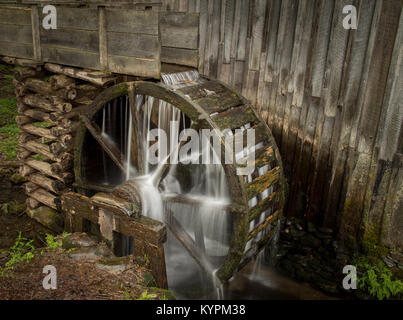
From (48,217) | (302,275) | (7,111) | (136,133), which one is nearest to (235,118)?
(136,133)

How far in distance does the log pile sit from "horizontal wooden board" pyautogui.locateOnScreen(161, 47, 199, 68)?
894 mm

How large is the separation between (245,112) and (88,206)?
7.87 ft

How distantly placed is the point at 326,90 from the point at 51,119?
13.8ft

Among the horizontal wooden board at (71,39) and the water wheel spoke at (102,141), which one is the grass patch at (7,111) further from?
the water wheel spoke at (102,141)

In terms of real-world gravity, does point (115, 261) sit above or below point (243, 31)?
below

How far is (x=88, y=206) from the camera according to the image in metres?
4.80

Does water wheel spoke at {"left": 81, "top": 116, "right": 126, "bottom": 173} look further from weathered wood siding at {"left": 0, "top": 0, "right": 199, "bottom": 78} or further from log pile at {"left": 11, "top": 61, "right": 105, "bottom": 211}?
weathered wood siding at {"left": 0, "top": 0, "right": 199, "bottom": 78}

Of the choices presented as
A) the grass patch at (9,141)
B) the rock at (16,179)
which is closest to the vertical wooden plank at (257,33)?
the rock at (16,179)

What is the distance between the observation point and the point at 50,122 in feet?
20.2

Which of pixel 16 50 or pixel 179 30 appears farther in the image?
pixel 16 50

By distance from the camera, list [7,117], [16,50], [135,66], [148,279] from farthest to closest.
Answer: [7,117], [16,50], [135,66], [148,279]

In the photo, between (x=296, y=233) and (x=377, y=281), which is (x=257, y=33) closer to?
(x=296, y=233)

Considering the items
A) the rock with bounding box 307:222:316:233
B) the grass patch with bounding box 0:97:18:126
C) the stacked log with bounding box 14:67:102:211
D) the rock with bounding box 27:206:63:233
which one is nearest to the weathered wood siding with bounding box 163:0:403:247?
the rock with bounding box 307:222:316:233

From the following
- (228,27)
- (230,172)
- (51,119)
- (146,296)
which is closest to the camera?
(146,296)
